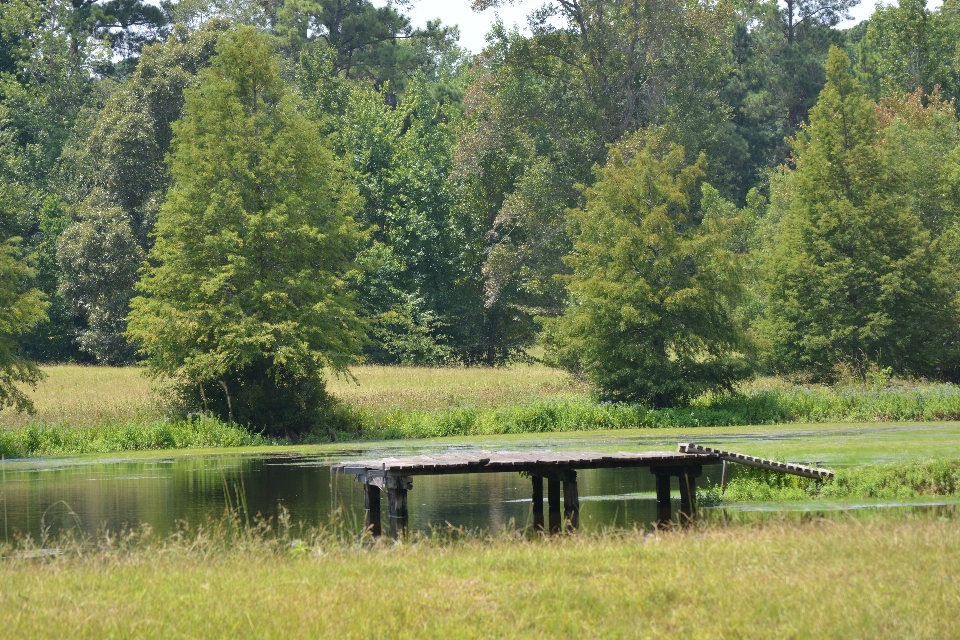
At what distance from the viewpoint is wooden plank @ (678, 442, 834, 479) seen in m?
21.7

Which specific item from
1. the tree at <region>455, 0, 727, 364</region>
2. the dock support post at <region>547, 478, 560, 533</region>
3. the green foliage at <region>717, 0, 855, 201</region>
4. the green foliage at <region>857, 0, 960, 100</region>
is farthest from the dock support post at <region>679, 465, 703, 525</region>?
the green foliage at <region>717, 0, 855, 201</region>

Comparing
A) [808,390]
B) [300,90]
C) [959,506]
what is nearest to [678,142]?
[808,390]

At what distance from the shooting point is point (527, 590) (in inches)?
477

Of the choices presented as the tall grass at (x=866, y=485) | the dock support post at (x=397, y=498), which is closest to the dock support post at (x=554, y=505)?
the dock support post at (x=397, y=498)

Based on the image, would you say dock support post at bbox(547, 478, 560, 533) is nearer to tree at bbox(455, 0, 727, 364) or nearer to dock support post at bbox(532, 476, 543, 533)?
dock support post at bbox(532, 476, 543, 533)

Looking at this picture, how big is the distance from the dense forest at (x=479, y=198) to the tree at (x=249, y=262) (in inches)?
4.7

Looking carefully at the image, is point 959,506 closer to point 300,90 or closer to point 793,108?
point 300,90

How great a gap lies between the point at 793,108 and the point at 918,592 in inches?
3421

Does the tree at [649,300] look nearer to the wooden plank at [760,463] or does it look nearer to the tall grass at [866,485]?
the tall grass at [866,485]

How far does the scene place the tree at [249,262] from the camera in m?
40.9

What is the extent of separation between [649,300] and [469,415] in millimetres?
7826

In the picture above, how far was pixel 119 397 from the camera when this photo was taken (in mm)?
46562

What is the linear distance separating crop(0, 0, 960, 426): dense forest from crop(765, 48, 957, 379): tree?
129 mm

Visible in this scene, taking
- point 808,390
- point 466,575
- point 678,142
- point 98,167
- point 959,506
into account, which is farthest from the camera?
point 98,167
